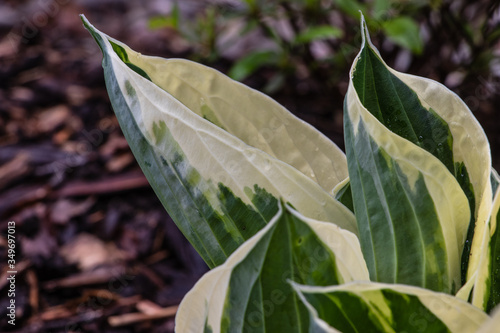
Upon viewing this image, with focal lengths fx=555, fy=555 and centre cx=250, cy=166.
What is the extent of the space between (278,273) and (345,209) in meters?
0.13

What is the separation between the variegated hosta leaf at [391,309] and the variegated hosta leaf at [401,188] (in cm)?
5

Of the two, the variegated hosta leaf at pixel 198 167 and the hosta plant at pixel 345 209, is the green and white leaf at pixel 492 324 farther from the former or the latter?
the variegated hosta leaf at pixel 198 167

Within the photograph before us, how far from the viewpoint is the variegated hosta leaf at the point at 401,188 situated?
17.4 inches

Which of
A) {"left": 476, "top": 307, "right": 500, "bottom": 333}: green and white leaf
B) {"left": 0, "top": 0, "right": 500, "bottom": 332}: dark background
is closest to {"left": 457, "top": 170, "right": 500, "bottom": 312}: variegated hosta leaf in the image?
{"left": 476, "top": 307, "right": 500, "bottom": 333}: green and white leaf

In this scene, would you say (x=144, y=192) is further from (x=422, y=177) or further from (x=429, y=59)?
(x=422, y=177)

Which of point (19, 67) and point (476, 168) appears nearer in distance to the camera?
point (476, 168)

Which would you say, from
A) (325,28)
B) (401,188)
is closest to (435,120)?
(401,188)

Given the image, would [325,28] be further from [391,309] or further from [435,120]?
[391,309]

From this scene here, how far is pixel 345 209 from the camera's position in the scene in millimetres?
511

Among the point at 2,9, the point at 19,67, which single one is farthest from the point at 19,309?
the point at 2,9

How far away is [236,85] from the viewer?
22.1 inches

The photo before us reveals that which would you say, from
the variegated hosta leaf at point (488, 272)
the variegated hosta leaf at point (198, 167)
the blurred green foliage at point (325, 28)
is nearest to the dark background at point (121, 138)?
the blurred green foliage at point (325, 28)

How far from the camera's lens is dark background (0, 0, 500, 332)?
1.14 meters

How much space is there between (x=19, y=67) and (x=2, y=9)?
17.8 inches
